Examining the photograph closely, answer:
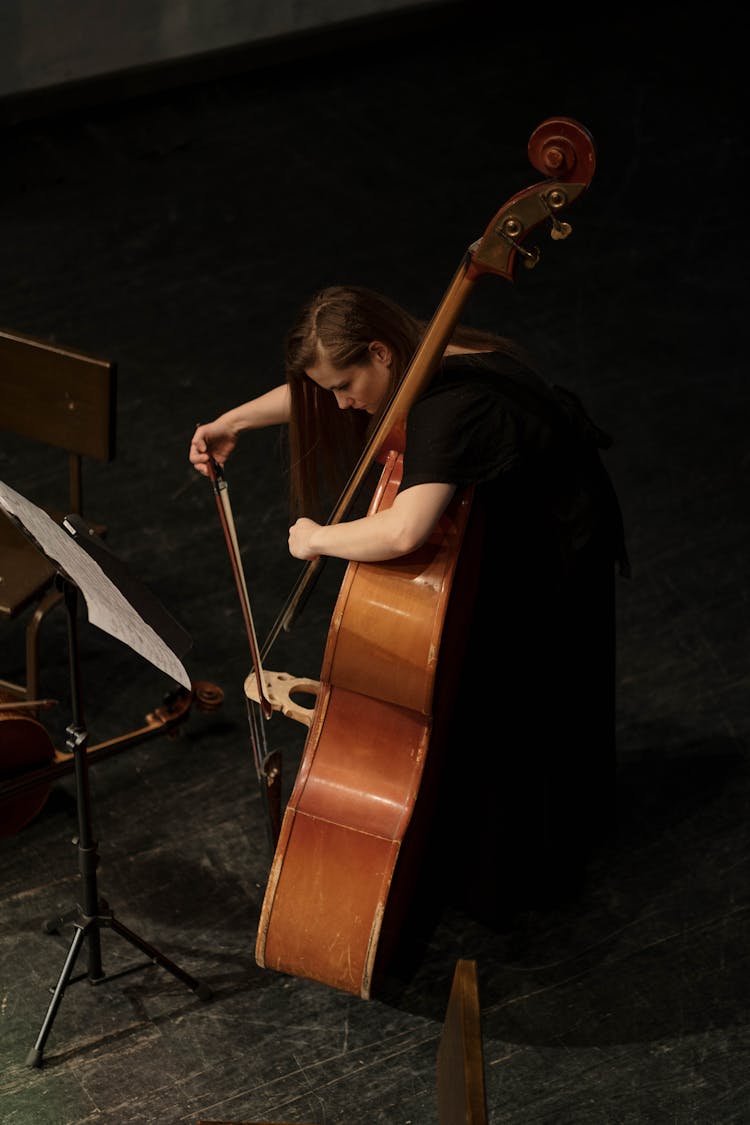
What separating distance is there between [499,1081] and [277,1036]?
43cm

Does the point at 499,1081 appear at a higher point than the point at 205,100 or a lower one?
lower

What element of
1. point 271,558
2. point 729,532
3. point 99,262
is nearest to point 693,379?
point 729,532

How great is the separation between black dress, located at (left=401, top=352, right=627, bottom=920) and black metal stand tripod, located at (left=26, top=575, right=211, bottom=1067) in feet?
2.02

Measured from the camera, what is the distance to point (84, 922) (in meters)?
2.87

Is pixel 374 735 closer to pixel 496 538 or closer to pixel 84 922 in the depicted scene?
pixel 496 538

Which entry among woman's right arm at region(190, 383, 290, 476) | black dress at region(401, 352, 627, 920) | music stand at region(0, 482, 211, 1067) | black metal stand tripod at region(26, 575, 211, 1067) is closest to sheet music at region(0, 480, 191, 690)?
music stand at region(0, 482, 211, 1067)

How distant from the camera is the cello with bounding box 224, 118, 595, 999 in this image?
2.60 metres

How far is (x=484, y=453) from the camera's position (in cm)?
258

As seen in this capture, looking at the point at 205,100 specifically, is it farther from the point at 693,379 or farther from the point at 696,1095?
the point at 696,1095

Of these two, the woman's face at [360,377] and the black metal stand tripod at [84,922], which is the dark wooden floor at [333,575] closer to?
the black metal stand tripod at [84,922]

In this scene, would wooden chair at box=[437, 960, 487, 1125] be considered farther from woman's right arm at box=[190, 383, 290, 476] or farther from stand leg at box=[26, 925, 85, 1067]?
woman's right arm at box=[190, 383, 290, 476]

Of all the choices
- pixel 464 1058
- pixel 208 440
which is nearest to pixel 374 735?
Result: pixel 208 440

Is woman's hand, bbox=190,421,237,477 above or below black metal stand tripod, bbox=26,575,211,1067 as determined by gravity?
Answer: above

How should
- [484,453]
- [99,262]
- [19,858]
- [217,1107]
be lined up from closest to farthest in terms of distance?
1. [484,453]
2. [217,1107]
3. [19,858]
4. [99,262]
